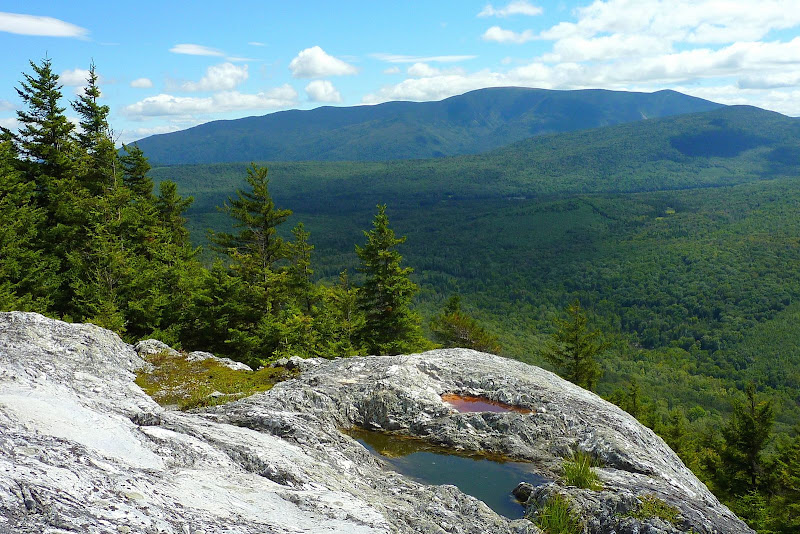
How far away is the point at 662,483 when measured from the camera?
1047cm

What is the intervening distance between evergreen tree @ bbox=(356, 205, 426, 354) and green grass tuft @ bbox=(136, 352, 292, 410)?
1591 cm

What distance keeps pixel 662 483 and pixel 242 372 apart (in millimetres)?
13932

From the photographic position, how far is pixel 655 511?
8789mm

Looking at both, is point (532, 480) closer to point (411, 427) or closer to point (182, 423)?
point (411, 427)

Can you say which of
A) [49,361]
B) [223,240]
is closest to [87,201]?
[223,240]

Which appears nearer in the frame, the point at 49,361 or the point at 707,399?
the point at 49,361

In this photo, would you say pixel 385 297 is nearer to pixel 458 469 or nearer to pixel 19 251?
pixel 19 251

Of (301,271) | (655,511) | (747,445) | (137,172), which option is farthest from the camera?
(137,172)

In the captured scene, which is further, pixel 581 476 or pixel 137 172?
pixel 137 172

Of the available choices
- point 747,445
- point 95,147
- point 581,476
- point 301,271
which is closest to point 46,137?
point 95,147

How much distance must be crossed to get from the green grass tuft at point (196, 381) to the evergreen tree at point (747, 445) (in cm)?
3895

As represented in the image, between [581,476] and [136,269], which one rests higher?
[136,269]

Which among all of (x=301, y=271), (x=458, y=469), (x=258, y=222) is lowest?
(x=458, y=469)

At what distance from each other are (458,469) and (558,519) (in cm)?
317
